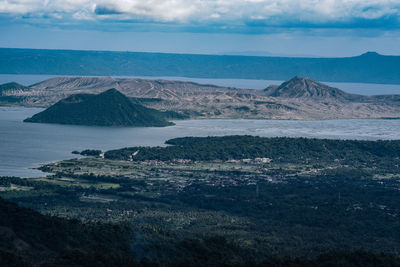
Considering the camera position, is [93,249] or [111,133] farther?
[111,133]

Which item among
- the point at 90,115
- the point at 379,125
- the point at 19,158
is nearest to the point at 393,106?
the point at 379,125

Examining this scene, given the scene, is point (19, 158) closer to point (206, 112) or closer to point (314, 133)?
point (314, 133)

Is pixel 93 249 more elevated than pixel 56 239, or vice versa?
pixel 56 239

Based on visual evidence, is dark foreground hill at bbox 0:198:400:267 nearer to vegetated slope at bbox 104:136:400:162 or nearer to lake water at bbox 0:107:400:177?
lake water at bbox 0:107:400:177

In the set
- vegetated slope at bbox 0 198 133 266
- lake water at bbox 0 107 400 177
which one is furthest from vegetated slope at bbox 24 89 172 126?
vegetated slope at bbox 0 198 133 266

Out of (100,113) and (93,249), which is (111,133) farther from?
(93,249)

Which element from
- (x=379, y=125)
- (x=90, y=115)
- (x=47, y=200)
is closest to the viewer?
(x=47, y=200)

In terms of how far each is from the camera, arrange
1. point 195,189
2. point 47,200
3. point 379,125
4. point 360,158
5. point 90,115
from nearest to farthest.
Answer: point 47,200 → point 195,189 → point 360,158 → point 90,115 → point 379,125

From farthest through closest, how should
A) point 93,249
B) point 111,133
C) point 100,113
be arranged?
point 100,113
point 111,133
point 93,249

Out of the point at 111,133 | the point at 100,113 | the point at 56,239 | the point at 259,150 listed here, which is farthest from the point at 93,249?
the point at 100,113
